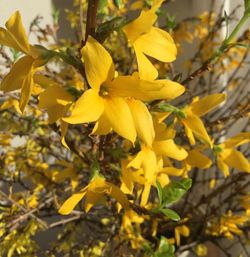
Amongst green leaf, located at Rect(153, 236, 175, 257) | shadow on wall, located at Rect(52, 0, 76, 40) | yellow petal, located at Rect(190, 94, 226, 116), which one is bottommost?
shadow on wall, located at Rect(52, 0, 76, 40)

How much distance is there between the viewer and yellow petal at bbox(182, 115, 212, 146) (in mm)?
703

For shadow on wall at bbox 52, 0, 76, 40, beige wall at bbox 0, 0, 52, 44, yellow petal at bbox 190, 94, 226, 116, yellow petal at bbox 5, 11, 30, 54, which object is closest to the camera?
yellow petal at bbox 5, 11, 30, 54

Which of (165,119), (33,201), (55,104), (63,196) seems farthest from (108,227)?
(55,104)

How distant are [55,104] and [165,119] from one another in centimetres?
26

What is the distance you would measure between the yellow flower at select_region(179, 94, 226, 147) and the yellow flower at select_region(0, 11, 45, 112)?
287 millimetres

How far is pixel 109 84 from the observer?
0.51 m

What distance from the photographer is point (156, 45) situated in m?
0.52

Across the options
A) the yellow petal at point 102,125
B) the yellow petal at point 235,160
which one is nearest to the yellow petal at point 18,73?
the yellow petal at point 102,125

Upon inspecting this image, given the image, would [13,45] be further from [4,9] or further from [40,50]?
[4,9]

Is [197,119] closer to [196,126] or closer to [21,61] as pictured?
[196,126]

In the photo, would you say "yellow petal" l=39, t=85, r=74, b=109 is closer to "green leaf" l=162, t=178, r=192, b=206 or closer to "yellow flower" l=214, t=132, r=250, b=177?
"green leaf" l=162, t=178, r=192, b=206

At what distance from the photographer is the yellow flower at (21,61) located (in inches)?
18.3

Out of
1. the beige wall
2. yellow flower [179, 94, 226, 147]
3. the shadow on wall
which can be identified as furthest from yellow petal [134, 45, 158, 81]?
the shadow on wall

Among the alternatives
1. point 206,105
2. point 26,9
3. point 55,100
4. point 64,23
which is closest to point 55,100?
point 55,100
